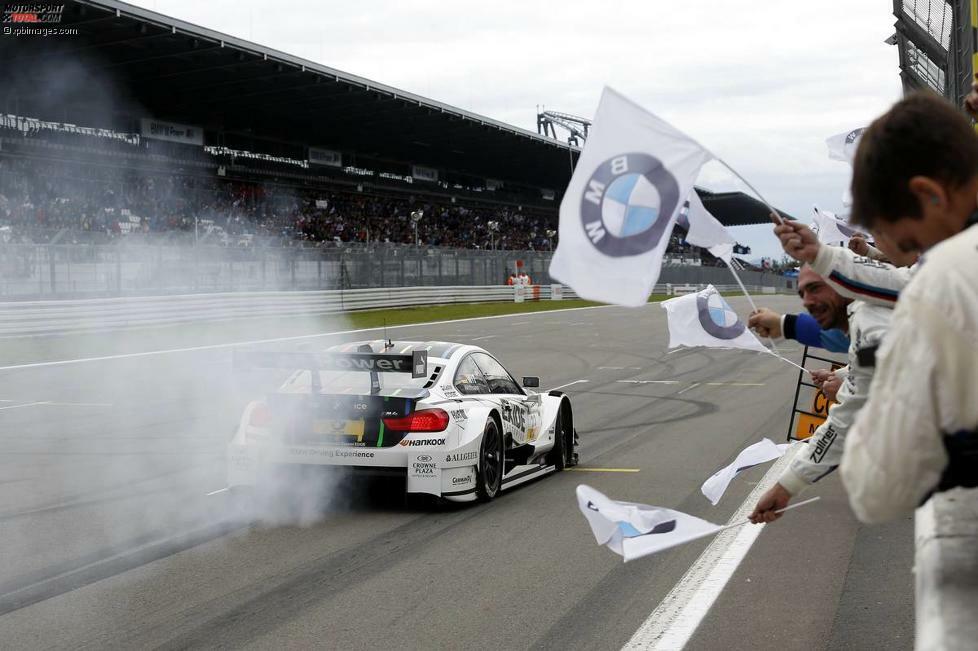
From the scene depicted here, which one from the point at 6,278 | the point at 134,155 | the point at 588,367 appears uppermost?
the point at 134,155

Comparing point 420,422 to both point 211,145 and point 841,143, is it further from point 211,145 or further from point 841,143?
point 211,145

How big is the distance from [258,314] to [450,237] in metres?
26.0

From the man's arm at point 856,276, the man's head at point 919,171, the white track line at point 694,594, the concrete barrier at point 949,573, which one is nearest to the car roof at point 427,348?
the white track line at point 694,594

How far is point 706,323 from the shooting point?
22.2 feet

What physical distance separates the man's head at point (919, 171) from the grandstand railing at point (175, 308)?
22298 mm

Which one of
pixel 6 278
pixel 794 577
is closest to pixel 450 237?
pixel 6 278

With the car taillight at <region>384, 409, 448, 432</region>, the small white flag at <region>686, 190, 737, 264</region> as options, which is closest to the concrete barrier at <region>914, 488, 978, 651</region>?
the small white flag at <region>686, 190, 737, 264</region>

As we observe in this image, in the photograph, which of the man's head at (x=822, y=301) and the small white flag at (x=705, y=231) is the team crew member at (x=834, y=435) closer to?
the man's head at (x=822, y=301)

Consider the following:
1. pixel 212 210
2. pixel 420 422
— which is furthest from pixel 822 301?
pixel 212 210

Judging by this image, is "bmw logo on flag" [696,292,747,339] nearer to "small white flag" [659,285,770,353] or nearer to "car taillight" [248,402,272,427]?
"small white flag" [659,285,770,353]

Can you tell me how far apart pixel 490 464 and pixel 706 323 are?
2.10 metres

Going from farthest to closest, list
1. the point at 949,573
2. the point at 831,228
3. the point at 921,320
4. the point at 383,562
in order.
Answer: the point at 831,228 → the point at 383,562 → the point at 949,573 → the point at 921,320

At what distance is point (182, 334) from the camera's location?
993 inches

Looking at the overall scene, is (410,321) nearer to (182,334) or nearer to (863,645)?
(182,334)
